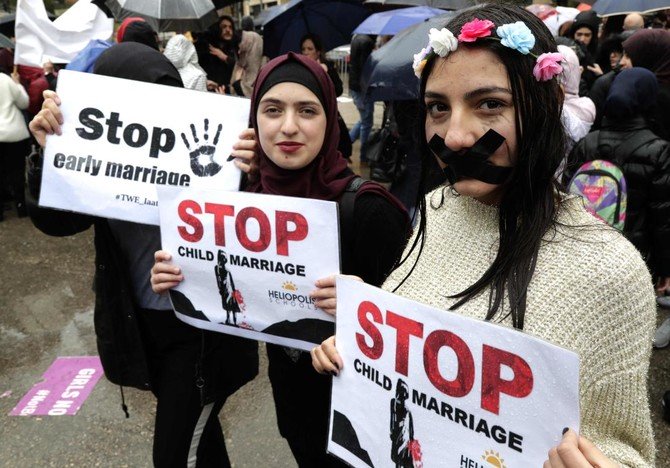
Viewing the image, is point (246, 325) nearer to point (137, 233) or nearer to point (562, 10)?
point (137, 233)

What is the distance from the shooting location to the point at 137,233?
2.06 m

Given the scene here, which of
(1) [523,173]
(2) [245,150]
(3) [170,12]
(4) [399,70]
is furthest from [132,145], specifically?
(3) [170,12]

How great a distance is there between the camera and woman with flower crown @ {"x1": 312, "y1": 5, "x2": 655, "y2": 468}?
102cm

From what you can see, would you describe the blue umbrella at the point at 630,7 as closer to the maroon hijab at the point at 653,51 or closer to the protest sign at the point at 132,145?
the maroon hijab at the point at 653,51

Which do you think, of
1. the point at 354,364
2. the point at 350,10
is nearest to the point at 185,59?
the point at 350,10

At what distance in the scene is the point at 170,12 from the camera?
626 centimetres

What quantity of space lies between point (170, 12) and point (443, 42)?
5.93m

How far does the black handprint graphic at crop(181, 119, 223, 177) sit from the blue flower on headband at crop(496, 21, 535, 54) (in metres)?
1.10

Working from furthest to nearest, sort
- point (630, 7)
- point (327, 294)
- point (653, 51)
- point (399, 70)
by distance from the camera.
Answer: point (630, 7) < point (653, 51) < point (399, 70) < point (327, 294)

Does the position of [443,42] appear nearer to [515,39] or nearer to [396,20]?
[515,39]

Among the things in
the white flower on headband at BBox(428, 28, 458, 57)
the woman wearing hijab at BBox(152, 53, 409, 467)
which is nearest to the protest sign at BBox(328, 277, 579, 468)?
the woman wearing hijab at BBox(152, 53, 409, 467)

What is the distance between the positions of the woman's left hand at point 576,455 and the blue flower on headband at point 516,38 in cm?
68

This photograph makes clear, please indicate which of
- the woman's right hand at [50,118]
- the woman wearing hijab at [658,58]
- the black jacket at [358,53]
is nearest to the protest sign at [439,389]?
the woman's right hand at [50,118]

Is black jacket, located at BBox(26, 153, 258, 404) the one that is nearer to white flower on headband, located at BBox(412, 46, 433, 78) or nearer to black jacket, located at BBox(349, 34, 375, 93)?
white flower on headband, located at BBox(412, 46, 433, 78)
